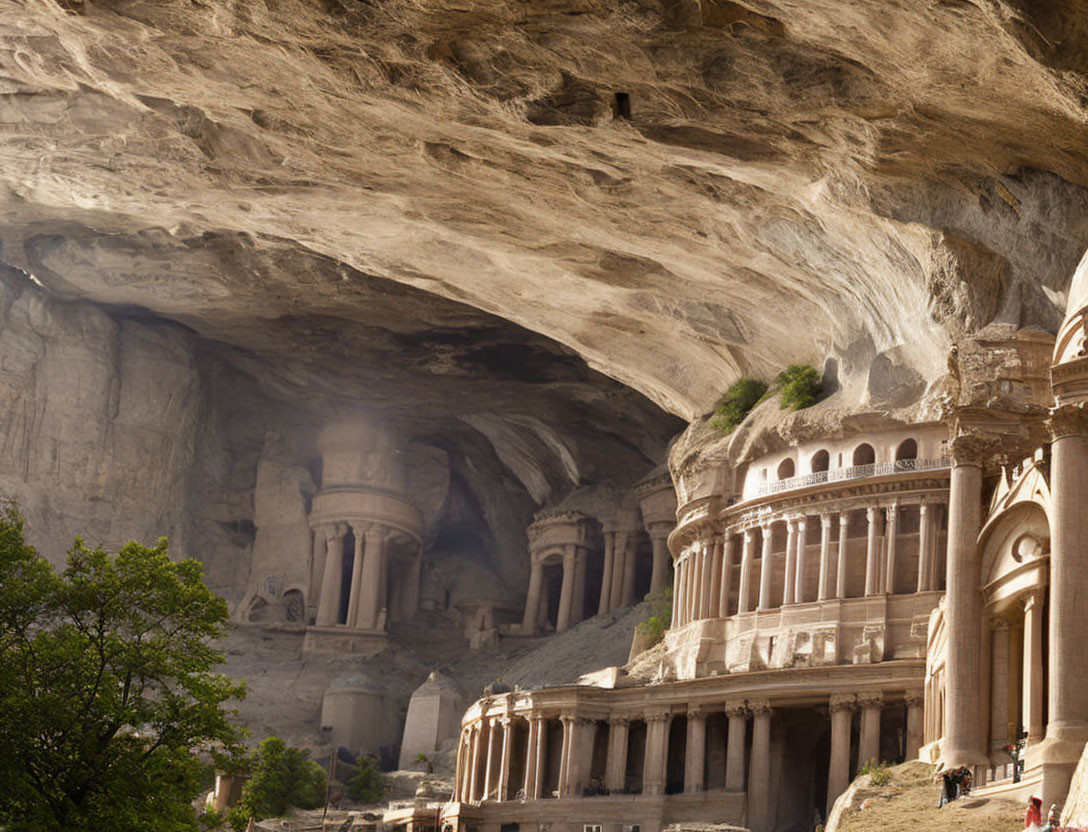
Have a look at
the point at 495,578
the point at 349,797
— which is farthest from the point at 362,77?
the point at 495,578

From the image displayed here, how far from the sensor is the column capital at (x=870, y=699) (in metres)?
74.8

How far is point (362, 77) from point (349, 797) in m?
46.1

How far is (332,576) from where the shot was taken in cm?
12800

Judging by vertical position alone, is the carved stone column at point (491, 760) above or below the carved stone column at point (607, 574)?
below

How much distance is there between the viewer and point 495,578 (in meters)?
138

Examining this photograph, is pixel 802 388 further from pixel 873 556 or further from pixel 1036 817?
pixel 1036 817

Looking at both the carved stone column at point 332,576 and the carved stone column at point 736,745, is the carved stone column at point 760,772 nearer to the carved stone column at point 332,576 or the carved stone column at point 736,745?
the carved stone column at point 736,745

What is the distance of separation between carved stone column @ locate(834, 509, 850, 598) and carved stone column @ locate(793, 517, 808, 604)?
5.54 ft

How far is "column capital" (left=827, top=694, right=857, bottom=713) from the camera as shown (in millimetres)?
75438

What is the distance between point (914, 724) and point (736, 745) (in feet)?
29.1

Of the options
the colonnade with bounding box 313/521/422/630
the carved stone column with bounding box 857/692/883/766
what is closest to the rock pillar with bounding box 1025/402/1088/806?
the carved stone column with bounding box 857/692/883/766

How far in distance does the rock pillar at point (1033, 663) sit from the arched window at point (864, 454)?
3631cm

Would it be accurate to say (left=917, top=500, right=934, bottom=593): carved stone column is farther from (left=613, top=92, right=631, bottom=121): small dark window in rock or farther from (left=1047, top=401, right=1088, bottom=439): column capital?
(left=1047, top=401, right=1088, bottom=439): column capital

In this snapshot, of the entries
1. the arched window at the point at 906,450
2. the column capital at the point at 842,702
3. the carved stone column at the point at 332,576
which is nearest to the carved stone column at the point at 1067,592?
the column capital at the point at 842,702
